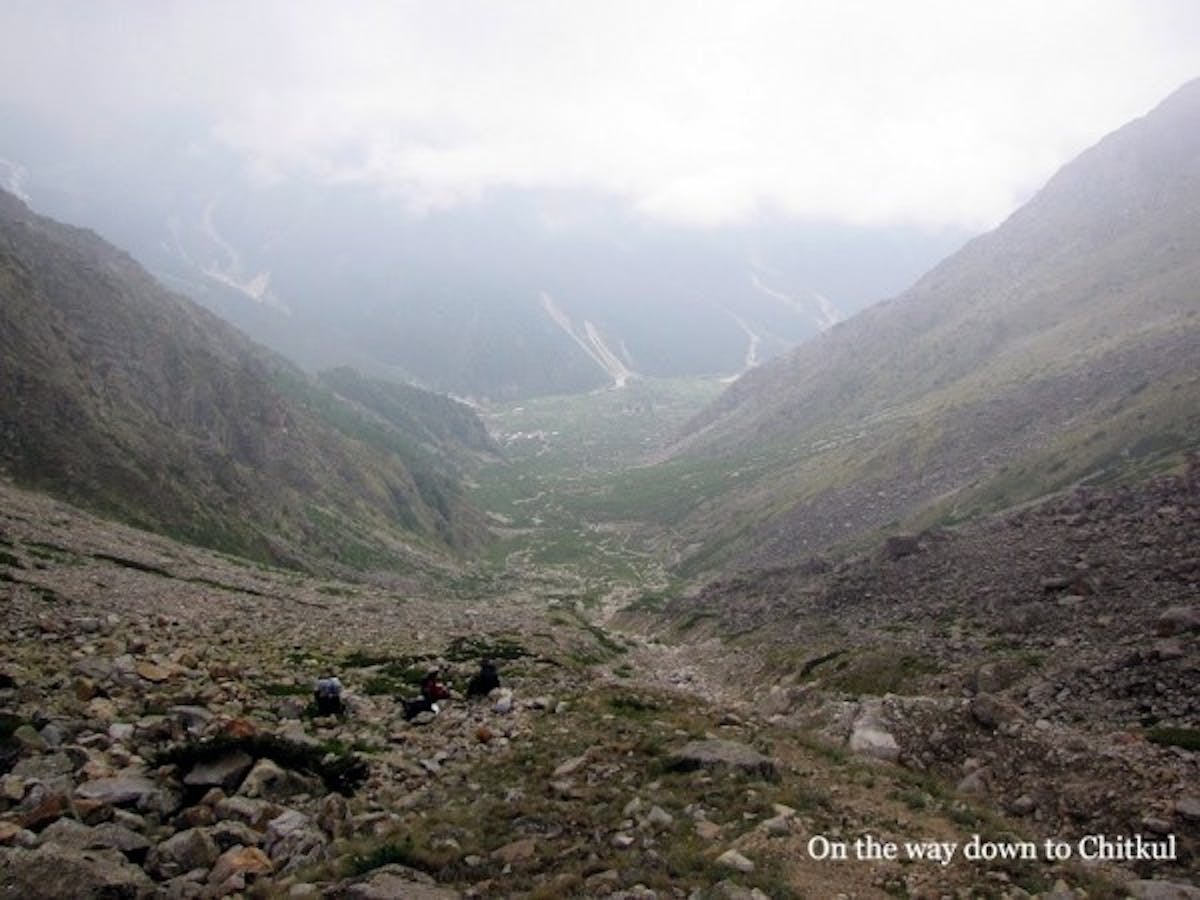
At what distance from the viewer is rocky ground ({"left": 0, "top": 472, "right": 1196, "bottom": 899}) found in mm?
13445

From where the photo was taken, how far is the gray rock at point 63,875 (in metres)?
11.5

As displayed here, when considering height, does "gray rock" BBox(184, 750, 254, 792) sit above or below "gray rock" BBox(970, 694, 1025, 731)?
below

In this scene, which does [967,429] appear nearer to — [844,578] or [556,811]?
[844,578]

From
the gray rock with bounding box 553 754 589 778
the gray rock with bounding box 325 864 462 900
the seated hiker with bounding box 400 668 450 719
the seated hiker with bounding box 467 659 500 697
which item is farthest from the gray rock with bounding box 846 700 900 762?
the gray rock with bounding box 325 864 462 900

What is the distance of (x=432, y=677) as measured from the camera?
25.3m

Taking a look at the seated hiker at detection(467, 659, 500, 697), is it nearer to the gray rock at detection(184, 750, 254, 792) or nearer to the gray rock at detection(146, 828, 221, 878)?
the gray rock at detection(184, 750, 254, 792)

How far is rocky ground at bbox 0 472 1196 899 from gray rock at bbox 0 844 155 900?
0.13 ft

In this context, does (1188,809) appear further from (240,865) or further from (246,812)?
(246,812)

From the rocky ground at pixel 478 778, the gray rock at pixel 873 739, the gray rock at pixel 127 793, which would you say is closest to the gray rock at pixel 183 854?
the rocky ground at pixel 478 778

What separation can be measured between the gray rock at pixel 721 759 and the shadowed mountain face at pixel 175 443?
55.8 m

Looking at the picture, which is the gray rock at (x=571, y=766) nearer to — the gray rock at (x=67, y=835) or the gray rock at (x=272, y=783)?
the gray rock at (x=272, y=783)

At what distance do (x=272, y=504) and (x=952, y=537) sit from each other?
6845 centimetres

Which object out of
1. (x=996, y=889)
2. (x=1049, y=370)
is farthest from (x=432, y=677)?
(x=1049, y=370)

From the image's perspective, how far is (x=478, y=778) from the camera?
62.5ft
